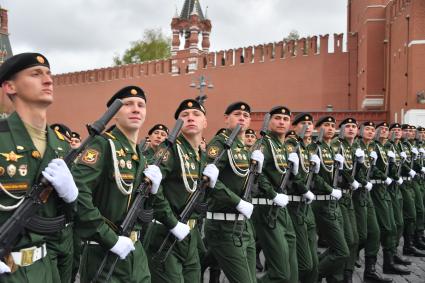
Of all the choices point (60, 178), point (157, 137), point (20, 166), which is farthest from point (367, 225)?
point (20, 166)

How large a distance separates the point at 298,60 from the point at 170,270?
868 inches

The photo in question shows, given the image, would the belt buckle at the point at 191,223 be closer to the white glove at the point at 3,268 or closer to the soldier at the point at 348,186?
the white glove at the point at 3,268

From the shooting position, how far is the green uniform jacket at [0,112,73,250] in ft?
9.21

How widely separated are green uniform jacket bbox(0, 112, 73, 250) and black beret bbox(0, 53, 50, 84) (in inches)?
8.3

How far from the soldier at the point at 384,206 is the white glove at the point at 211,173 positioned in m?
3.80

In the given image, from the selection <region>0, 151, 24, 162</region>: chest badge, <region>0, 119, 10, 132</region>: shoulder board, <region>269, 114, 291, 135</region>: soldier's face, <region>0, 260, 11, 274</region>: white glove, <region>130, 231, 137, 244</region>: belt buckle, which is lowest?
<region>130, 231, 137, 244</region>: belt buckle

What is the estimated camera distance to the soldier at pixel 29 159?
9.24 ft

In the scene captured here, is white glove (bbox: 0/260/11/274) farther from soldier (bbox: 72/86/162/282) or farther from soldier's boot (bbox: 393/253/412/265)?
soldier's boot (bbox: 393/253/412/265)

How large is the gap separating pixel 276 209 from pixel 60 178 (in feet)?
10.1

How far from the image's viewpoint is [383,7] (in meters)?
21.8

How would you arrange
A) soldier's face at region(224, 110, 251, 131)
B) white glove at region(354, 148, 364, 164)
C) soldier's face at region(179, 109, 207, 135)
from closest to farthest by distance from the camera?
soldier's face at region(179, 109, 207, 135), soldier's face at region(224, 110, 251, 131), white glove at region(354, 148, 364, 164)

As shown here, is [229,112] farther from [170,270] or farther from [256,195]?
[170,270]

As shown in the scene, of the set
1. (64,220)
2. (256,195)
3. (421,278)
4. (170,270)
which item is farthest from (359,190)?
(64,220)

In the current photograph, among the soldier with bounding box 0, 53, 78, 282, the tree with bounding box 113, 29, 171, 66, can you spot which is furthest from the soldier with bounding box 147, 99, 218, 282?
the tree with bounding box 113, 29, 171, 66
